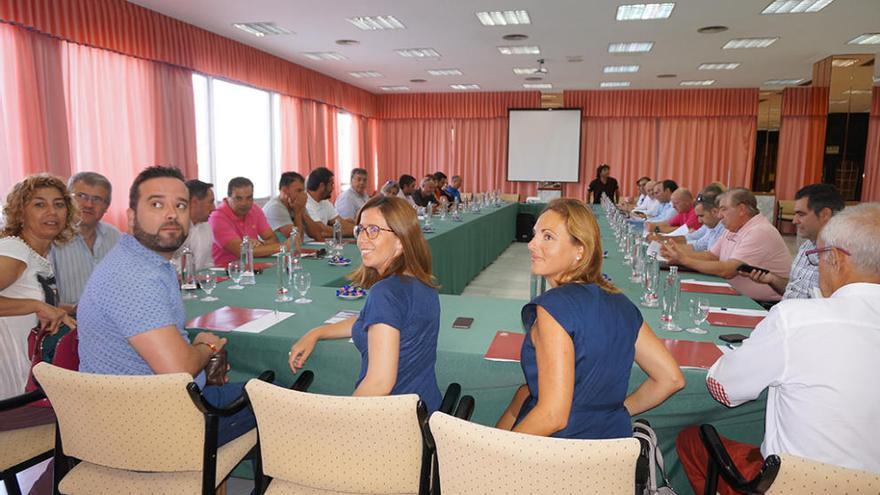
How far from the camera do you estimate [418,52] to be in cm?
800

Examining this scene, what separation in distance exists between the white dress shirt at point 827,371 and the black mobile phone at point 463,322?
100 cm

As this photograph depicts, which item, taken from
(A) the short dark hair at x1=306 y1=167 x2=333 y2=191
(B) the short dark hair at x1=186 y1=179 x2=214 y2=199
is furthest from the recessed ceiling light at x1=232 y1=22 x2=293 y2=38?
(B) the short dark hair at x1=186 y1=179 x2=214 y2=199

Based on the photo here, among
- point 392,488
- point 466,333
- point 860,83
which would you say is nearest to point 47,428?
point 392,488

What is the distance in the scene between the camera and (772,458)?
110cm

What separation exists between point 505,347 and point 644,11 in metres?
5.25

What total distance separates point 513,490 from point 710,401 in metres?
0.96

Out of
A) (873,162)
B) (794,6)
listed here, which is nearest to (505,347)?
(794,6)

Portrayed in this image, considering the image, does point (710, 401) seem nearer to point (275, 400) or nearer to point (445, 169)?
point (275, 400)

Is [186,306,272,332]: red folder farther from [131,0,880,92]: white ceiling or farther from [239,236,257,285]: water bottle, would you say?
[131,0,880,92]: white ceiling

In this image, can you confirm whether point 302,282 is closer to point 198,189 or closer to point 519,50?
point 198,189

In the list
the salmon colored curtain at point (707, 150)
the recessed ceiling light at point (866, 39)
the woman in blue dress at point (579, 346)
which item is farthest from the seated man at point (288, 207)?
the salmon colored curtain at point (707, 150)

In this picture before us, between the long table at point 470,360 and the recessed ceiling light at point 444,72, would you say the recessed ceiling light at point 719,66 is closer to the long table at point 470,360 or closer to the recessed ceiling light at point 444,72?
the recessed ceiling light at point 444,72

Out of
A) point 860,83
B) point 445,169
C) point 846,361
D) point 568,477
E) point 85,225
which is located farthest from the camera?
point 445,169

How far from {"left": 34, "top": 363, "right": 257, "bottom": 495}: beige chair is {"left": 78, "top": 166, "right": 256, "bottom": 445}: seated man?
0.61 ft
